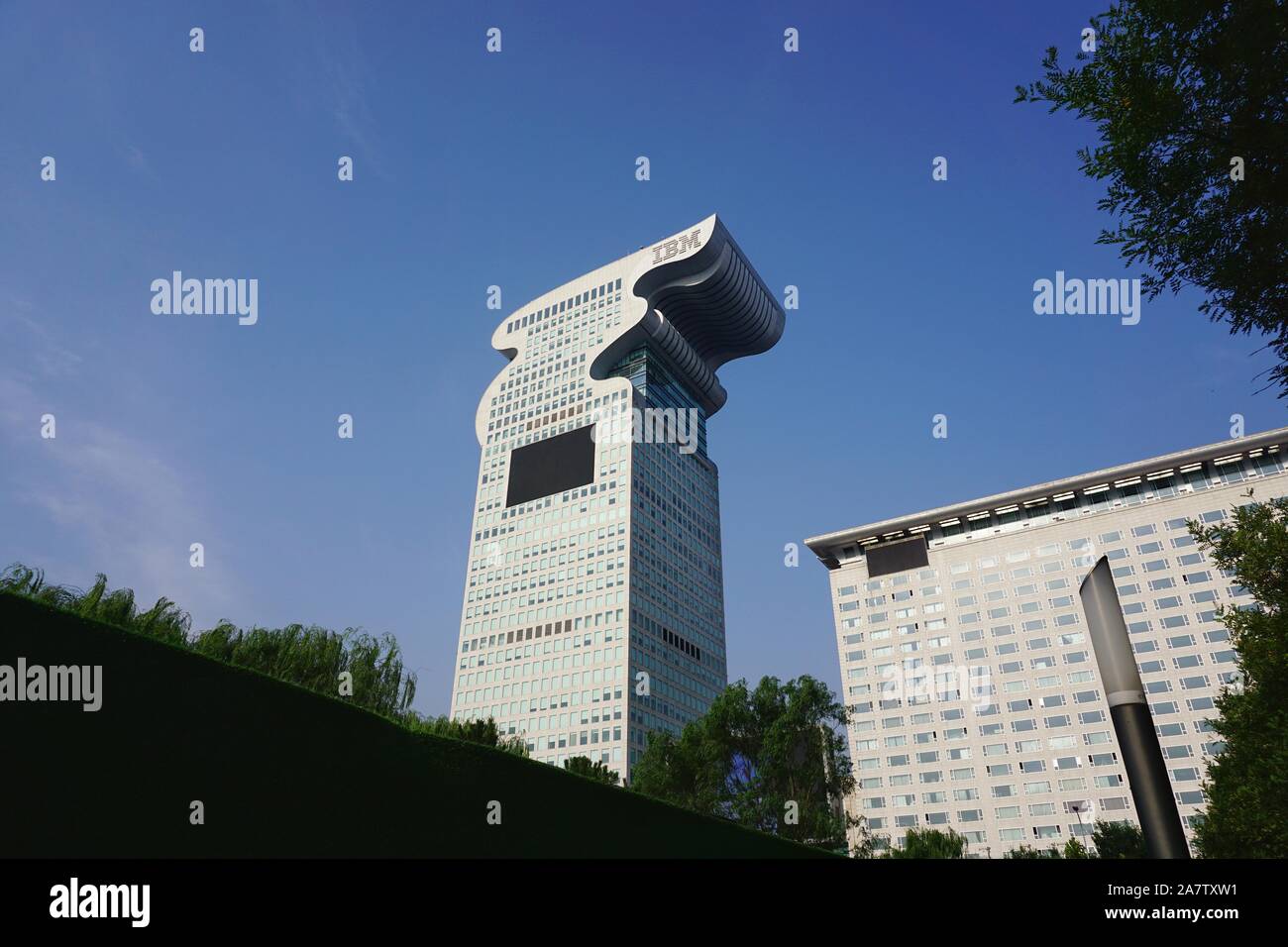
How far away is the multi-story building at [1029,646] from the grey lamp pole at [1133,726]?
295ft

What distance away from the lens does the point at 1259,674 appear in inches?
851

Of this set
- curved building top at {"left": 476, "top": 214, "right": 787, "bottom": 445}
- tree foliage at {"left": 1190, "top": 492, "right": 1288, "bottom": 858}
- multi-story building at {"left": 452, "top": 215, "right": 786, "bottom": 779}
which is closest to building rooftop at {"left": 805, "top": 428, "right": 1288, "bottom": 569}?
multi-story building at {"left": 452, "top": 215, "right": 786, "bottom": 779}

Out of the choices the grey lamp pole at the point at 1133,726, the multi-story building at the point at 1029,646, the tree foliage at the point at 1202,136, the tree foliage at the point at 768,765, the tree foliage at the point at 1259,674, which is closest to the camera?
the grey lamp pole at the point at 1133,726

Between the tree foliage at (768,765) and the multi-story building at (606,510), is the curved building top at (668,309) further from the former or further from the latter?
the tree foliage at (768,765)

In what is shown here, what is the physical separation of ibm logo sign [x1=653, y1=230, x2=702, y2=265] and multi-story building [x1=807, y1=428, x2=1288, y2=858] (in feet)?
199

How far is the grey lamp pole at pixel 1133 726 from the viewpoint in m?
7.13

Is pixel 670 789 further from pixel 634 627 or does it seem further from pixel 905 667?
pixel 905 667

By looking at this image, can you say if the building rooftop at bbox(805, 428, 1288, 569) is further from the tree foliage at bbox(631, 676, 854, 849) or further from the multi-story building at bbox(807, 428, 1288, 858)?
the tree foliage at bbox(631, 676, 854, 849)

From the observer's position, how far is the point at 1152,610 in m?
96.4

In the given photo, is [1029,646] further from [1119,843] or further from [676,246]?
[676,246]

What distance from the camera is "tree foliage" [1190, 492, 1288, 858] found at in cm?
2038

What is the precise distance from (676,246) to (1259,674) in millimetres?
125457

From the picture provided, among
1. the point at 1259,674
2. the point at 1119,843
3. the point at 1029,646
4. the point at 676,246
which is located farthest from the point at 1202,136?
the point at 676,246

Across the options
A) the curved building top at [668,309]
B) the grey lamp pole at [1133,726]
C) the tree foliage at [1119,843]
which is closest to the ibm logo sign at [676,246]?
the curved building top at [668,309]
